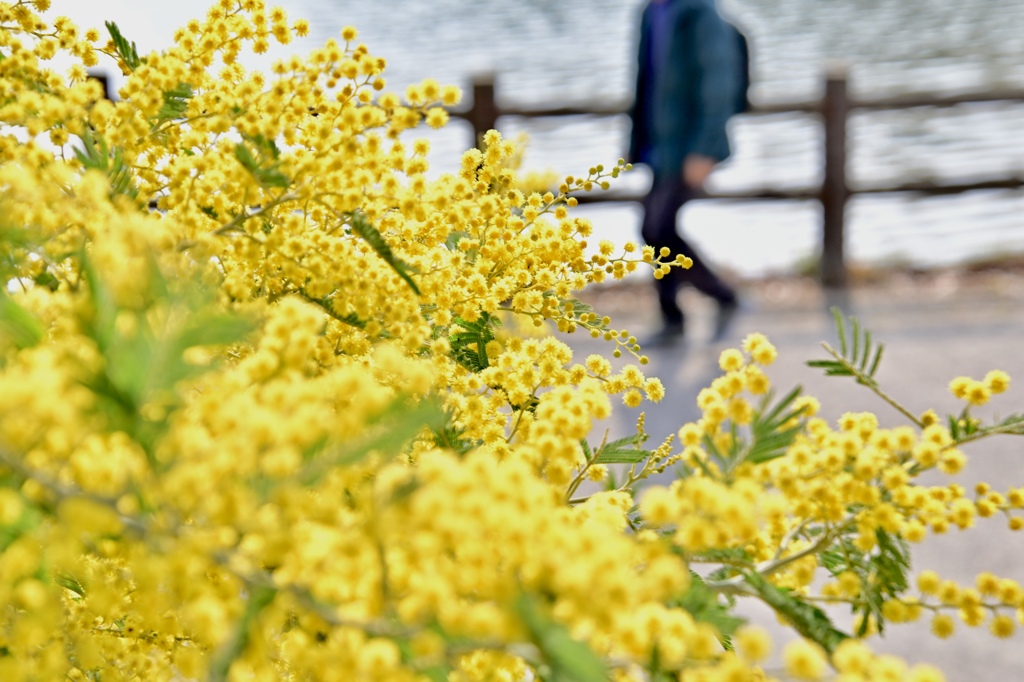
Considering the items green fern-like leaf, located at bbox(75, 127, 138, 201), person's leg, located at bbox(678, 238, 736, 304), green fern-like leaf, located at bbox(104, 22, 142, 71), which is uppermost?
person's leg, located at bbox(678, 238, 736, 304)

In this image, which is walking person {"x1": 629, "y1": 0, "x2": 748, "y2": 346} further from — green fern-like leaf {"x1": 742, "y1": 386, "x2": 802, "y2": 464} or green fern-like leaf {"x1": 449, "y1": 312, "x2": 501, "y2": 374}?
green fern-like leaf {"x1": 742, "y1": 386, "x2": 802, "y2": 464}

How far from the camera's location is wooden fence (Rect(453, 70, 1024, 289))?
7488mm

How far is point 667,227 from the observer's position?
6.29 m

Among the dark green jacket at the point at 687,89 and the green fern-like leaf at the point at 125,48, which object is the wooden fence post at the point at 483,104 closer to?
the dark green jacket at the point at 687,89

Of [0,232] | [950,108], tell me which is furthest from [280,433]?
[950,108]

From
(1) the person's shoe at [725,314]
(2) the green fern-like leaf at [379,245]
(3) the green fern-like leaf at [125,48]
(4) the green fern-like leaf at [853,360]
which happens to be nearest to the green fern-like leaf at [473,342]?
(2) the green fern-like leaf at [379,245]

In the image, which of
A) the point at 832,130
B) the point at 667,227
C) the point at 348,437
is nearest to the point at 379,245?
the point at 348,437

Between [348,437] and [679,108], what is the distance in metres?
5.78

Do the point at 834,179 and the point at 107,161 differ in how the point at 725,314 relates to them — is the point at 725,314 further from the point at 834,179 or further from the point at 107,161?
the point at 107,161

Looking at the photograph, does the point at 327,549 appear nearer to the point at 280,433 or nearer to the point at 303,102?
the point at 280,433

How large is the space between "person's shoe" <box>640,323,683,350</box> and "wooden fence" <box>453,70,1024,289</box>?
1.44 metres

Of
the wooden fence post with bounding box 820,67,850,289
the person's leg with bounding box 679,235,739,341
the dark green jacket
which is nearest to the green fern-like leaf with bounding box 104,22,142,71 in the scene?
the dark green jacket

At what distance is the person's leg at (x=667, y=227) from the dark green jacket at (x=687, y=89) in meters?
0.12

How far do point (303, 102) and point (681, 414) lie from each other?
4.29m
